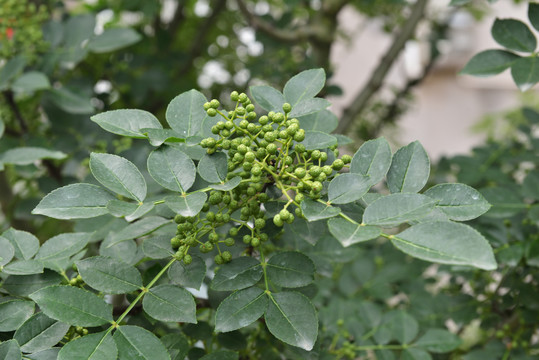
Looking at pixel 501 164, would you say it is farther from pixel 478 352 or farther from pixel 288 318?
pixel 288 318

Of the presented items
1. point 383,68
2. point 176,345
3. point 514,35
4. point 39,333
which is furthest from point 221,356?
point 383,68

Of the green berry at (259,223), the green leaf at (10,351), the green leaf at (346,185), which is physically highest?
the green leaf at (346,185)

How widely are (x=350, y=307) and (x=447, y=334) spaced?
6.0 inches

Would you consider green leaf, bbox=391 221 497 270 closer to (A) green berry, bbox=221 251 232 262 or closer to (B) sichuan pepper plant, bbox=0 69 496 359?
(B) sichuan pepper plant, bbox=0 69 496 359

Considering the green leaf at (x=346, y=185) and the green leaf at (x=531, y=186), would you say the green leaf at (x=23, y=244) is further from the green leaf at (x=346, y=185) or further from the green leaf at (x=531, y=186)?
the green leaf at (x=531, y=186)

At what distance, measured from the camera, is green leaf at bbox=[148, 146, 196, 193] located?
16.1 inches

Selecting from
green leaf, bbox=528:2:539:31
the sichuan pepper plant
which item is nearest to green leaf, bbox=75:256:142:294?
the sichuan pepper plant

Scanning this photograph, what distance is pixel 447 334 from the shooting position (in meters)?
0.68

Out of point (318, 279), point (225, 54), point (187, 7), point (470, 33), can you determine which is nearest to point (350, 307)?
point (318, 279)

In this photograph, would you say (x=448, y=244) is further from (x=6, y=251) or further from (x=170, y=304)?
(x=6, y=251)

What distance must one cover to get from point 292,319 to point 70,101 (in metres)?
0.57

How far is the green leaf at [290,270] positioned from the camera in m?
0.44

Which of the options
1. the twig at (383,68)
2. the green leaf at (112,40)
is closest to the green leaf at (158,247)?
the green leaf at (112,40)

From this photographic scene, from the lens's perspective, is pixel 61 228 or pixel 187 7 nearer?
pixel 61 228
